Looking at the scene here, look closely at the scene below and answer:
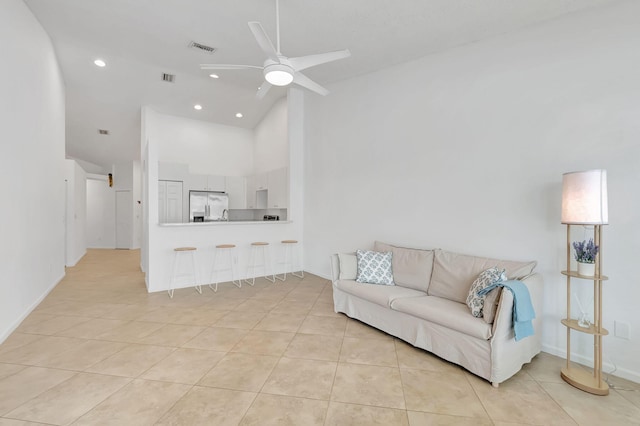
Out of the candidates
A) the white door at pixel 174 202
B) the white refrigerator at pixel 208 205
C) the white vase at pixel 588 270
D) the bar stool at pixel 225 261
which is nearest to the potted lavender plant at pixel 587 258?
the white vase at pixel 588 270

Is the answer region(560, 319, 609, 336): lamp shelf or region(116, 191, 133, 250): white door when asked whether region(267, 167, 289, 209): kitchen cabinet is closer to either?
region(560, 319, 609, 336): lamp shelf

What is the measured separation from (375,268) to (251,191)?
4.62 metres

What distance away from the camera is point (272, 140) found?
22.3ft

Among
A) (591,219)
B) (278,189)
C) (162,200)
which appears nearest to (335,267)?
(591,219)

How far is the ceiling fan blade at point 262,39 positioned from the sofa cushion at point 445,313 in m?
2.58

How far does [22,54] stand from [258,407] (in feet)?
14.9

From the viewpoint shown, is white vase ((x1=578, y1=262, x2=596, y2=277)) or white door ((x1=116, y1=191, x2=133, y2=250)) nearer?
white vase ((x1=578, y1=262, x2=596, y2=277))

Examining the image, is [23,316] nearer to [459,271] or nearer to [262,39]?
[262,39]

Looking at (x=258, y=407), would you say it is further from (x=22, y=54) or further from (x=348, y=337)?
(x=22, y=54)

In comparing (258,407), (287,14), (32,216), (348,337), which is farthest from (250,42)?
(258,407)

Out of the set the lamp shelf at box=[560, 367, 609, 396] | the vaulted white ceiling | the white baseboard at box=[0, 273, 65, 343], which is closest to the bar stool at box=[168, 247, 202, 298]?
the white baseboard at box=[0, 273, 65, 343]

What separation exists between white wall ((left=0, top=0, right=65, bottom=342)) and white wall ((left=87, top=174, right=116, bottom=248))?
205 inches

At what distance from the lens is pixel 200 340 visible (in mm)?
2869

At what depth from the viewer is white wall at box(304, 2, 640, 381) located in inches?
94.8
